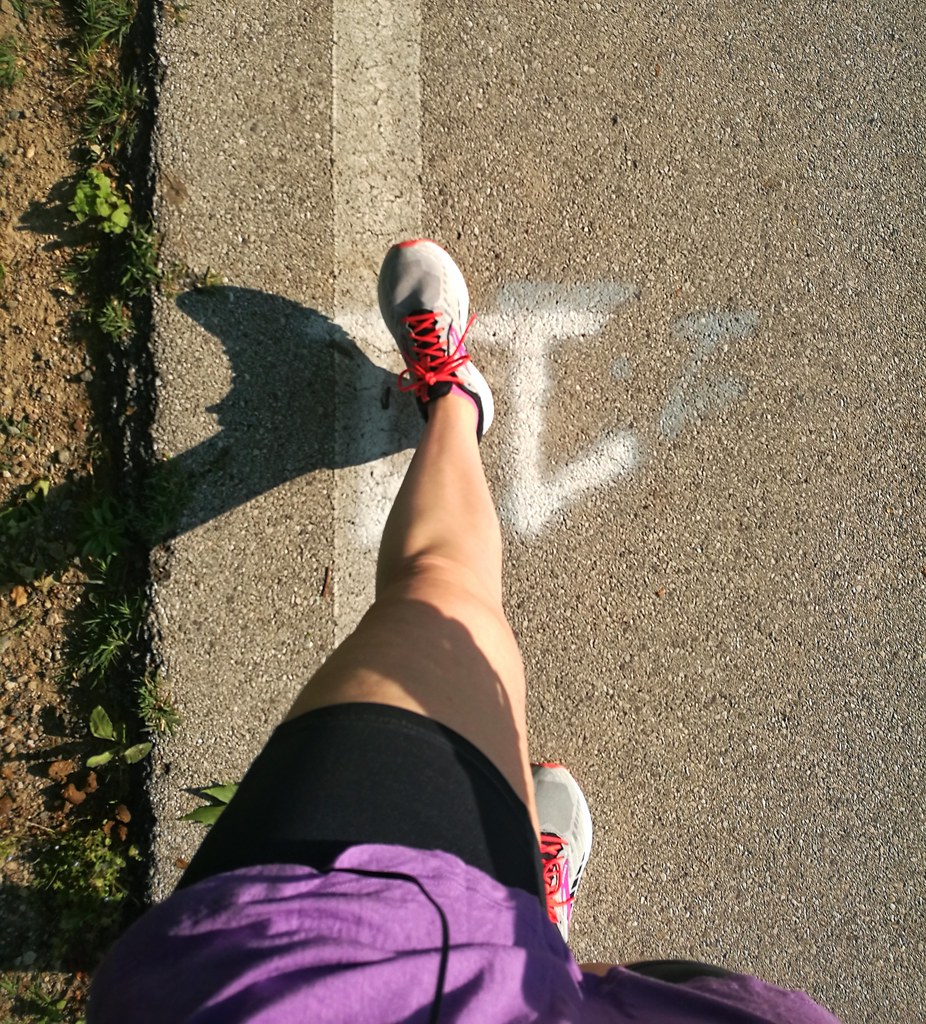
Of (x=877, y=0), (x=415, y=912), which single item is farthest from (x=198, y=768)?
(x=877, y=0)

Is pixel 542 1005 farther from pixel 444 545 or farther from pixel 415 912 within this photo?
pixel 444 545

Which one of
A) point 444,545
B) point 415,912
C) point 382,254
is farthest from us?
point 382,254

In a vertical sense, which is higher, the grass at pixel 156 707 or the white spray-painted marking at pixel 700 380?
the white spray-painted marking at pixel 700 380

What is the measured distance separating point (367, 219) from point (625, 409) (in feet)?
3.00

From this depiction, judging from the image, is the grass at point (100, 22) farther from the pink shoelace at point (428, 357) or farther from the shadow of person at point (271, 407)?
the pink shoelace at point (428, 357)

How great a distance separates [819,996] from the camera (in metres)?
2.24

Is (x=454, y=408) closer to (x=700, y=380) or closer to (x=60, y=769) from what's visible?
(x=700, y=380)

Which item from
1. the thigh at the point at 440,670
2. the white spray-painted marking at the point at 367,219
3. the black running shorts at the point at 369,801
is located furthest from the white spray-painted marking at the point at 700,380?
the black running shorts at the point at 369,801

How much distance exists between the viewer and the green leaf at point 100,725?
192 cm

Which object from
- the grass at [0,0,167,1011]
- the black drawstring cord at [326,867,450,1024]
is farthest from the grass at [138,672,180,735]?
the black drawstring cord at [326,867,450,1024]

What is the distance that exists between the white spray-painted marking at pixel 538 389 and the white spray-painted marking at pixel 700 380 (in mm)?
228

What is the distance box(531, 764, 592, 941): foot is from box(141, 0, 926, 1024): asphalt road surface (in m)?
0.10

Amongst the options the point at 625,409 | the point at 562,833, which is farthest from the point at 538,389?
the point at 562,833

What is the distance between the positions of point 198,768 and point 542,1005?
1.25 meters
